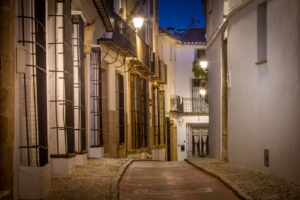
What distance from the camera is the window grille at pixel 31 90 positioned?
6.47 m

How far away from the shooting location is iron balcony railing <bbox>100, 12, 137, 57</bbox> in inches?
651

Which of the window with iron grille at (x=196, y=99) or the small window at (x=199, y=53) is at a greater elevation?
the small window at (x=199, y=53)

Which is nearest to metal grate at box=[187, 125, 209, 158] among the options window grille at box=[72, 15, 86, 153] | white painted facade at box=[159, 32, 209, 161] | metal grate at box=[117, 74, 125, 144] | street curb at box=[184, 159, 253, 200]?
white painted facade at box=[159, 32, 209, 161]

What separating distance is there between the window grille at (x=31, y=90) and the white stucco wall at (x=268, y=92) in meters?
→ 4.11

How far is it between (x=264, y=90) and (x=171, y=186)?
2.90 m

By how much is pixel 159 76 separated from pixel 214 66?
489 inches

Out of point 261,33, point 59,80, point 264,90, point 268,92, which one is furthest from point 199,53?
point 59,80

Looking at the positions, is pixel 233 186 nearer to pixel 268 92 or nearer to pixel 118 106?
pixel 268 92

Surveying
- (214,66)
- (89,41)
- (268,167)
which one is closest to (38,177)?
(268,167)

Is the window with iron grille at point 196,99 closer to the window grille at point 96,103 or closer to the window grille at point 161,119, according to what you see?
the window grille at point 161,119

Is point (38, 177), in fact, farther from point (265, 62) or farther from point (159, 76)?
point (159, 76)

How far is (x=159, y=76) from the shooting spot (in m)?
28.2

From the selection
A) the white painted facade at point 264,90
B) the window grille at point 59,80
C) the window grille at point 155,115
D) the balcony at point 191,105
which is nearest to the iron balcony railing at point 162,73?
the window grille at point 155,115

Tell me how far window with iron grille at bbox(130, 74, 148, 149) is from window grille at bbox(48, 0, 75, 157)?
11776 mm
